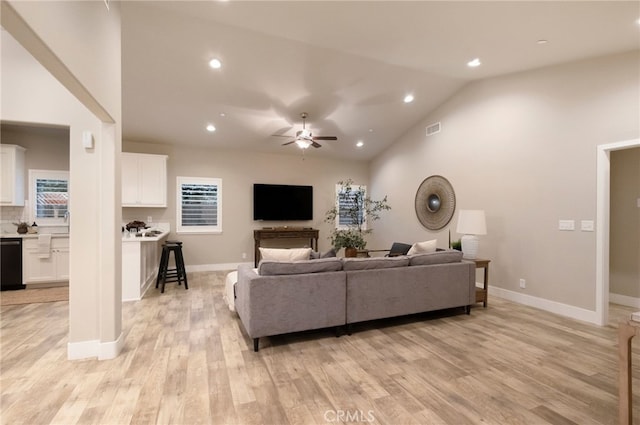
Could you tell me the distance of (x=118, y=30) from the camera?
2.79m

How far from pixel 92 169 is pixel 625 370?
169 inches

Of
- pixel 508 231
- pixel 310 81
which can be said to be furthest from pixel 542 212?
pixel 310 81

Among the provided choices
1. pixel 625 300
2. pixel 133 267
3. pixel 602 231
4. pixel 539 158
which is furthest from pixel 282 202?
pixel 625 300

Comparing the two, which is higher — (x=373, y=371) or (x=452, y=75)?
(x=452, y=75)

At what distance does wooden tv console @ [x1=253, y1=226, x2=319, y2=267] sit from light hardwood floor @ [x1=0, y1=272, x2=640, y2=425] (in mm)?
3117

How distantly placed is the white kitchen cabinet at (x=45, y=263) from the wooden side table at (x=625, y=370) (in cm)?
698

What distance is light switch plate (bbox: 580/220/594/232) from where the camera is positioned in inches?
142

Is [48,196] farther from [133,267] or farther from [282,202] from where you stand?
[282,202]

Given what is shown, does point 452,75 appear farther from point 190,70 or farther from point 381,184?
point 190,70

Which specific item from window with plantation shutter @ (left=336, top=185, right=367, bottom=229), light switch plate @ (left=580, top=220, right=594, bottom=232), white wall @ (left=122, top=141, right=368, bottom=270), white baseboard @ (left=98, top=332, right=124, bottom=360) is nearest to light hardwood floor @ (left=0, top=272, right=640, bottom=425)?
white baseboard @ (left=98, top=332, right=124, bottom=360)

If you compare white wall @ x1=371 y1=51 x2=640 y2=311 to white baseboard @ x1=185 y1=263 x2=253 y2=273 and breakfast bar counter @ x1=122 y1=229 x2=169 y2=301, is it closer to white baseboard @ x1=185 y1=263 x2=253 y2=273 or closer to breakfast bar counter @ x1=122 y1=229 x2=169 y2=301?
white baseboard @ x1=185 y1=263 x2=253 y2=273

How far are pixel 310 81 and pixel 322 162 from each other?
10.8 ft

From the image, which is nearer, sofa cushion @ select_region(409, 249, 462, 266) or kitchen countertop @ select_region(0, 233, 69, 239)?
sofa cushion @ select_region(409, 249, 462, 266)

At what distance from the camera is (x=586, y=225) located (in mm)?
3654
